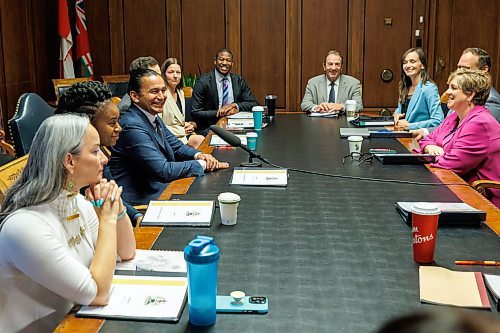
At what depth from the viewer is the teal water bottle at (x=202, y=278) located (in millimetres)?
1338

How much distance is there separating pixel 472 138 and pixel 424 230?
63.5 inches

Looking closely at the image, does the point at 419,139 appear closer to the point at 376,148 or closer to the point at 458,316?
the point at 376,148

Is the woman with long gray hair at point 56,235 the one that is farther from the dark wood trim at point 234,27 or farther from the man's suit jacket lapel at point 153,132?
the dark wood trim at point 234,27

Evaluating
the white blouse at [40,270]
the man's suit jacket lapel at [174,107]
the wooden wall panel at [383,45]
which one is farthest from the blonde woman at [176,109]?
the white blouse at [40,270]

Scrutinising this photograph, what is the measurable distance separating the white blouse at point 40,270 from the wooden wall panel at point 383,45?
580 centimetres

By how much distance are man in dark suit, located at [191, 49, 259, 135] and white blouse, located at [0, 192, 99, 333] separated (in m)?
3.95

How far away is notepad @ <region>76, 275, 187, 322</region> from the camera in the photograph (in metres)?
1.44

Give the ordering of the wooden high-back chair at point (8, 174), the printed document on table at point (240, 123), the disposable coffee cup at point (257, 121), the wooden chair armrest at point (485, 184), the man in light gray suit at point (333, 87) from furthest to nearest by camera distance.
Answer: the man in light gray suit at point (333, 87), the printed document on table at point (240, 123), the disposable coffee cup at point (257, 121), the wooden chair armrest at point (485, 184), the wooden high-back chair at point (8, 174)

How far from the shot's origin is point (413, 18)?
6934 mm

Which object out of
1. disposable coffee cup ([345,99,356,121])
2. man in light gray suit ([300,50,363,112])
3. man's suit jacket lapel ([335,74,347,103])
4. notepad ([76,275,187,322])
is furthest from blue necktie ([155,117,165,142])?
man's suit jacket lapel ([335,74,347,103])

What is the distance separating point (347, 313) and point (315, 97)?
170 inches

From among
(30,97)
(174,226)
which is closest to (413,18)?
(30,97)

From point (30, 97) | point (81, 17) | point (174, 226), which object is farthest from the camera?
point (81, 17)

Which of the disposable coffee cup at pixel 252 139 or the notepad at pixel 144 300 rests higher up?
the disposable coffee cup at pixel 252 139
